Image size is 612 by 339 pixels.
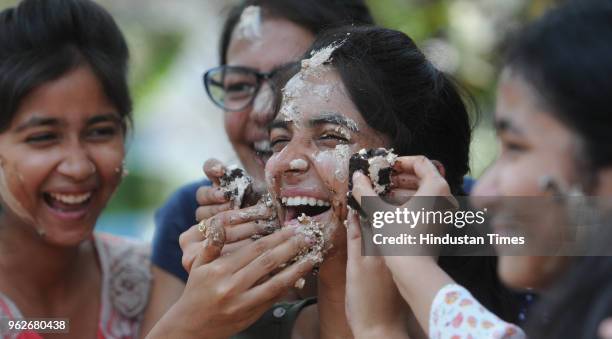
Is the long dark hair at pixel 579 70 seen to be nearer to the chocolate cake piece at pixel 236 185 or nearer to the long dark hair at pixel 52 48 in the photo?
the chocolate cake piece at pixel 236 185

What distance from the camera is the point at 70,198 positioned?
9.02 ft

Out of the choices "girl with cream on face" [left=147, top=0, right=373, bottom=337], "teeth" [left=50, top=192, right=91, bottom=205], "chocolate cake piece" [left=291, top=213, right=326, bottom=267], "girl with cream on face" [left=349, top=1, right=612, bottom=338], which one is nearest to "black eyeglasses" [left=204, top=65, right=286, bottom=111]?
"girl with cream on face" [left=147, top=0, right=373, bottom=337]

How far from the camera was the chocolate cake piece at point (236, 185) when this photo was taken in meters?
2.36

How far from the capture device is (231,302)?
6.73 feet

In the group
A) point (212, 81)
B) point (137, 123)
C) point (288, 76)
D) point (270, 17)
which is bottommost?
point (288, 76)

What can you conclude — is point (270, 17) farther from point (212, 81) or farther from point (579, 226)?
point (579, 226)

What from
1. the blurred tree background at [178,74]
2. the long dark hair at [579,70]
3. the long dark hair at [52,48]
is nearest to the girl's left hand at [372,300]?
the long dark hair at [579,70]

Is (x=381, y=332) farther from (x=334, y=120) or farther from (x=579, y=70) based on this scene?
(x=579, y=70)

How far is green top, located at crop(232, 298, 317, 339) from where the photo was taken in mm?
2297

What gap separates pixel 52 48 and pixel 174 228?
897 millimetres

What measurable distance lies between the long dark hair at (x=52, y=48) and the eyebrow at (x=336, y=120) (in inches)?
41.8

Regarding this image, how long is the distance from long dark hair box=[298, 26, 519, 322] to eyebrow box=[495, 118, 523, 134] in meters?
0.60

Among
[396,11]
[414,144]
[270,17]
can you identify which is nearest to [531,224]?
[414,144]

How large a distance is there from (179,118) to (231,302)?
502 cm
